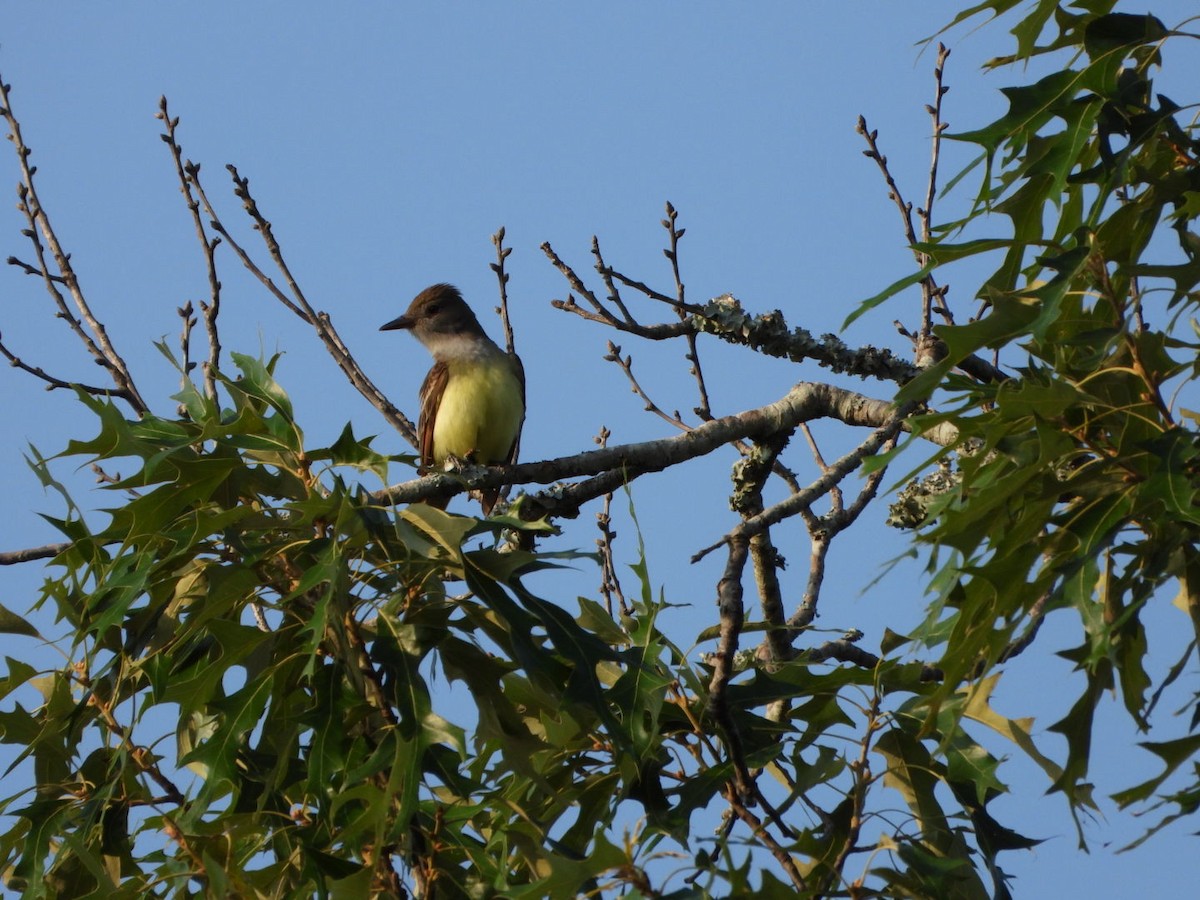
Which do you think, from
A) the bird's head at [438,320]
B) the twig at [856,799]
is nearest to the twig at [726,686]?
the twig at [856,799]

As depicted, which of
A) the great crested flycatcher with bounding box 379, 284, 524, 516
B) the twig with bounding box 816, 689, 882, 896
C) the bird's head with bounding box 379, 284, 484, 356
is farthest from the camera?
the bird's head with bounding box 379, 284, 484, 356

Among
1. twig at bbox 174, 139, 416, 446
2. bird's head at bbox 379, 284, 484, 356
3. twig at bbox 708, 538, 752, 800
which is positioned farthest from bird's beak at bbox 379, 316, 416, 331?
twig at bbox 708, 538, 752, 800

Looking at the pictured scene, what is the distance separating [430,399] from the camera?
37.3 ft

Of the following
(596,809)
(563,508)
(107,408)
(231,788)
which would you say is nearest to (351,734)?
(231,788)

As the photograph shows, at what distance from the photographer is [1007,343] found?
141 inches

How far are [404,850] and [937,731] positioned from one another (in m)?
1.51

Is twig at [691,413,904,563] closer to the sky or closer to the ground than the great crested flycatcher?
closer to the ground

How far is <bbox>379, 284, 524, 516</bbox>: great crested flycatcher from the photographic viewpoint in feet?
36.3

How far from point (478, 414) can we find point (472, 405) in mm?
85

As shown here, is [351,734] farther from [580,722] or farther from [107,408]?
[107,408]

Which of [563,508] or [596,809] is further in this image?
[563,508]

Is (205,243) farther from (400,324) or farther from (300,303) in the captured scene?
(400,324)

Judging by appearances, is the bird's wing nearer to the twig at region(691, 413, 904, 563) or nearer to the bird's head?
the bird's head

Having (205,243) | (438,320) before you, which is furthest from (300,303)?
(438,320)
